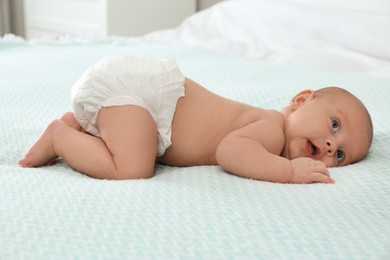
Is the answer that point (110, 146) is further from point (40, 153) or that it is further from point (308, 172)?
point (308, 172)

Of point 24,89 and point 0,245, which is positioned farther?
point 24,89

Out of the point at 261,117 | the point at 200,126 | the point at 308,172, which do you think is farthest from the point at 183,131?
the point at 308,172

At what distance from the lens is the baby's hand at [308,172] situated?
0.85 metres

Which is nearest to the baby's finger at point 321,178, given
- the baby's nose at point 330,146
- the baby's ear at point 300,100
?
the baby's nose at point 330,146

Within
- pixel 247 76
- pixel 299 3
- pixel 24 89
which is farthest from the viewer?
pixel 299 3

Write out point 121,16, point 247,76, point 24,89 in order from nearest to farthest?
1. point 24,89
2. point 247,76
3. point 121,16

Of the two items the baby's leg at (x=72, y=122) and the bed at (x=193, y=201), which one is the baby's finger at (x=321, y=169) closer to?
the bed at (x=193, y=201)

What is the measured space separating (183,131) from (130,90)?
0.12 meters

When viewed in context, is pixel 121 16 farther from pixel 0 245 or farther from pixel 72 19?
pixel 0 245

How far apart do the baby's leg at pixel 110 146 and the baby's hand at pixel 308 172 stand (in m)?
0.23

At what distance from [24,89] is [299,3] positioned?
1128 mm

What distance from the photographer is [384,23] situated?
1.80 metres

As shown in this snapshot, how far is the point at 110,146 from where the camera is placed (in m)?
0.92

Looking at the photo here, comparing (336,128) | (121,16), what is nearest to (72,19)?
(121,16)
